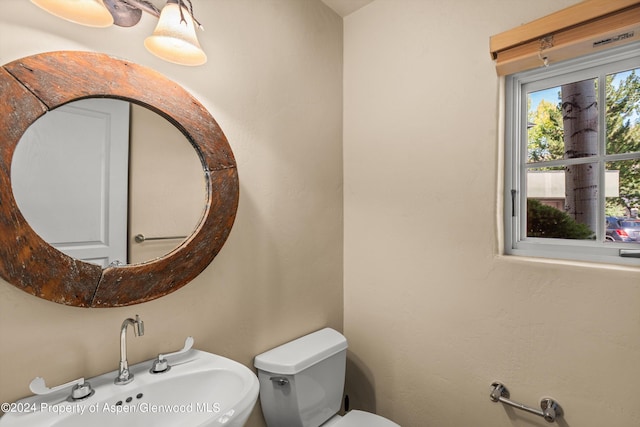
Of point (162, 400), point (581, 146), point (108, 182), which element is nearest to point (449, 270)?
point (581, 146)

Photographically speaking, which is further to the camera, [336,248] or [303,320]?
[336,248]

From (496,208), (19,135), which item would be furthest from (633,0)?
(19,135)

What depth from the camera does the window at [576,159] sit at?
3.81 ft

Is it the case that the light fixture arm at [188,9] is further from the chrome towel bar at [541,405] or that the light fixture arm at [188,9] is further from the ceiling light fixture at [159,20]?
the chrome towel bar at [541,405]

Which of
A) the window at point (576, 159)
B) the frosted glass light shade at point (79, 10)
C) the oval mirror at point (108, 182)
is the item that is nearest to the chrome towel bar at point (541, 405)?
the window at point (576, 159)

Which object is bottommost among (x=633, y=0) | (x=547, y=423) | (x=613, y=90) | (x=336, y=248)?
(x=547, y=423)

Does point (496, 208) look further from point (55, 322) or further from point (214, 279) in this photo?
point (55, 322)

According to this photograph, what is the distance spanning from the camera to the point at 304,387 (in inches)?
52.7

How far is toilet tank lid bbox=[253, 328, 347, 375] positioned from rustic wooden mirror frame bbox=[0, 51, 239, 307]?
0.49 metres

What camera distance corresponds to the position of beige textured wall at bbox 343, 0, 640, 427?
1145 millimetres

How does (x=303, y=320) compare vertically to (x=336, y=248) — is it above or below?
below

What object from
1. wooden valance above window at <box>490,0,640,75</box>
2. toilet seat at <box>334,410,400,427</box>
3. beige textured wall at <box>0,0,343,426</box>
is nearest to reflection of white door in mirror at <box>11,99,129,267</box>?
beige textured wall at <box>0,0,343,426</box>

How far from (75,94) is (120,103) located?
0.12 metres

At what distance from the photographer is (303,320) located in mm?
1600
